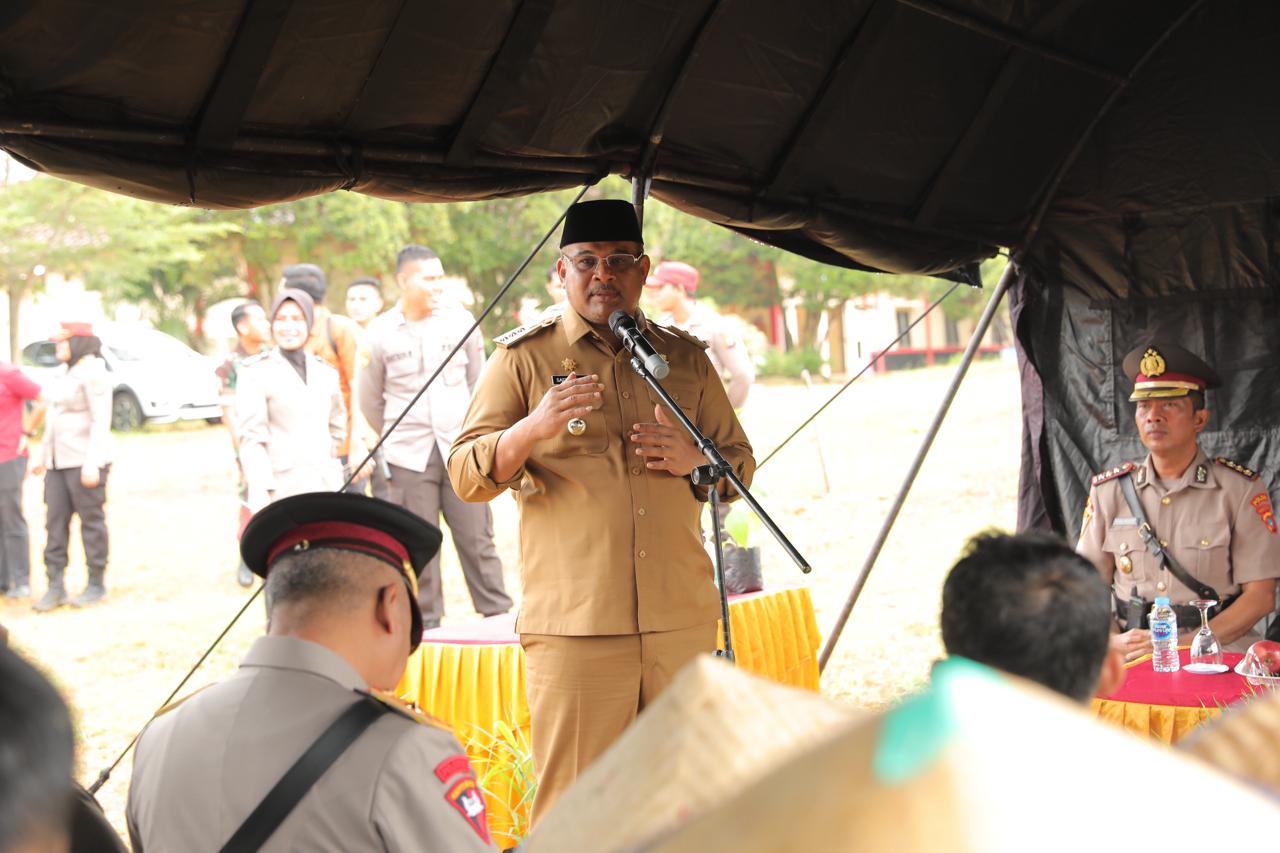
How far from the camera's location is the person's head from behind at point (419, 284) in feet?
22.4

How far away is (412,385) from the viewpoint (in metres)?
6.82

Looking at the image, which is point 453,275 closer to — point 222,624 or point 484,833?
point 222,624

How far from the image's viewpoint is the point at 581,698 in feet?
11.2

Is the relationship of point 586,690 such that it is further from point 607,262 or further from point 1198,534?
point 1198,534

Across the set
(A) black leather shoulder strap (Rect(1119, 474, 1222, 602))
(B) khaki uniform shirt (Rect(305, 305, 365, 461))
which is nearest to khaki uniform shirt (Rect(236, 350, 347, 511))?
(B) khaki uniform shirt (Rect(305, 305, 365, 461))

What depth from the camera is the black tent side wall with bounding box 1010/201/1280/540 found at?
4.86 metres

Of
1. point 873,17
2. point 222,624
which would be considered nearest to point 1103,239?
point 873,17

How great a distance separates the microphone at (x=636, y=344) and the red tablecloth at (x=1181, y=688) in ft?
4.90

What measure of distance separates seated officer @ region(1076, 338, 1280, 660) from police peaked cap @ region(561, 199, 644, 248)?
1.88 meters

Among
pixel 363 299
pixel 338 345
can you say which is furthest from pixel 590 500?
pixel 363 299

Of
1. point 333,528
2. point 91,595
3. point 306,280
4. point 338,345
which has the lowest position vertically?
point 91,595

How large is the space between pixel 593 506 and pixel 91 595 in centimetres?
693

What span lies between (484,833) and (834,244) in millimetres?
3180

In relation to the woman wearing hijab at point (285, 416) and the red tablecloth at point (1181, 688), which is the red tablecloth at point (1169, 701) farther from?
the woman wearing hijab at point (285, 416)
